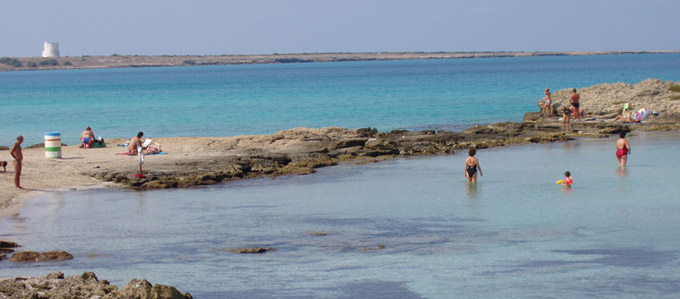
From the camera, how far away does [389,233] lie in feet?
55.7

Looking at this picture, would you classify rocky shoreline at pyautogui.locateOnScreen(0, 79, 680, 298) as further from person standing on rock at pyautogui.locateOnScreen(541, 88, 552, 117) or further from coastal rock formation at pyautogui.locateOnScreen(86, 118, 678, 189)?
person standing on rock at pyautogui.locateOnScreen(541, 88, 552, 117)

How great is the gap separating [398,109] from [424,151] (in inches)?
1122

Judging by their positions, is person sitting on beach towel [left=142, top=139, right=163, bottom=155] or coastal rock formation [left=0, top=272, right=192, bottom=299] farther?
person sitting on beach towel [left=142, top=139, right=163, bottom=155]

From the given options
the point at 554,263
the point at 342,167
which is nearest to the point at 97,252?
the point at 554,263

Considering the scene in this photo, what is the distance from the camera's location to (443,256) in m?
14.9

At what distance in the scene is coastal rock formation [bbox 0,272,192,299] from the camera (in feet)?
34.9

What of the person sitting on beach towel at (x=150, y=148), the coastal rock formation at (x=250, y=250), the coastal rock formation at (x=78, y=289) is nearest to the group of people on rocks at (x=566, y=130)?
the coastal rock formation at (x=250, y=250)

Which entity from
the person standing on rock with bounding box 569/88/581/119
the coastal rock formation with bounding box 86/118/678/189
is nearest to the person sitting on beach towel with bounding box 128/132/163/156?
the coastal rock formation with bounding box 86/118/678/189

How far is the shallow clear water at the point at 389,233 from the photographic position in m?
13.2

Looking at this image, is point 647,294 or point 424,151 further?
point 424,151

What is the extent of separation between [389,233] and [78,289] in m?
7.13

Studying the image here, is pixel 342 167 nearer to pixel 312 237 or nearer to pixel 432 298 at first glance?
pixel 312 237

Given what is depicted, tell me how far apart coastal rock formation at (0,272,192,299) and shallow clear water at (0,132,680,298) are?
166cm

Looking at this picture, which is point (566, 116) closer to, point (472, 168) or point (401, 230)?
point (472, 168)
